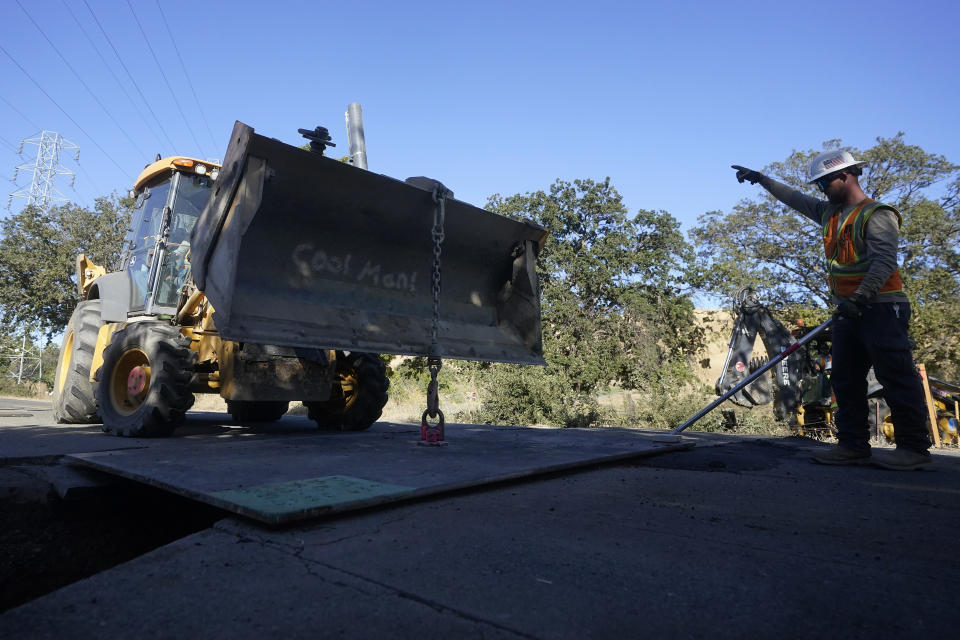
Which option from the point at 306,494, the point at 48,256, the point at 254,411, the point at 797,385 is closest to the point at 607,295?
the point at 797,385

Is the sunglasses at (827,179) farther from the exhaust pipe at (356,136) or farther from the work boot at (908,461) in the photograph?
the exhaust pipe at (356,136)

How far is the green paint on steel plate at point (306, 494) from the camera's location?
1.93 meters

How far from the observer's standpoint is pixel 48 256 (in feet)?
71.5

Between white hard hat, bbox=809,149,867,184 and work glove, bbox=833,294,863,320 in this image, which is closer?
work glove, bbox=833,294,863,320

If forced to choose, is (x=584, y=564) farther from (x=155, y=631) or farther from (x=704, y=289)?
(x=704, y=289)

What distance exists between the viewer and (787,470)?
343cm

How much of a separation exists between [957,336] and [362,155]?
50.6 ft

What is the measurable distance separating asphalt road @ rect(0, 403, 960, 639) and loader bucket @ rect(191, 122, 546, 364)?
1.81 metres

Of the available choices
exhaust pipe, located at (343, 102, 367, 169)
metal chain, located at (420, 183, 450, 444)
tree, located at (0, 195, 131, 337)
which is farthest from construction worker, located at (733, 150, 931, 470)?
tree, located at (0, 195, 131, 337)

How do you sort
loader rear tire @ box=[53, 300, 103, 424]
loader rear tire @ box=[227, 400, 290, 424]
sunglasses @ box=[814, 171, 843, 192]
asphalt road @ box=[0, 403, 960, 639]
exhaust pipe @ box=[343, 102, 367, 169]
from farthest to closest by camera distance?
1. loader rear tire @ box=[227, 400, 290, 424]
2. loader rear tire @ box=[53, 300, 103, 424]
3. exhaust pipe @ box=[343, 102, 367, 169]
4. sunglasses @ box=[814, 171, 843, 192]
5. asphalt road @ box=[0, 403, 960, 639]

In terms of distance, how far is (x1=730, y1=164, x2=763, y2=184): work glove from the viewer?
443 centimetres

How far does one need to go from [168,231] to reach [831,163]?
222 inches

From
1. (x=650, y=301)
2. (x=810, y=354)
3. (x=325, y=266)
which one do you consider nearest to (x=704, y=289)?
(x=650, y=301)

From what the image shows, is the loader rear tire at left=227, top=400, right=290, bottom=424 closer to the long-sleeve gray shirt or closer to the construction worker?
the construction worker
